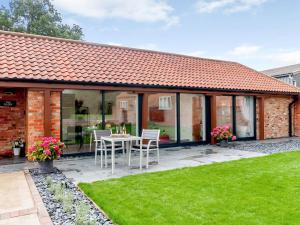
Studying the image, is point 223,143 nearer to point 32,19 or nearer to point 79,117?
point 79,117

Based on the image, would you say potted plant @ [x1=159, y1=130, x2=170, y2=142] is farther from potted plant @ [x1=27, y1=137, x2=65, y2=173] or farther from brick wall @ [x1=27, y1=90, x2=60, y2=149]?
potted plant @ [x1=27, y1=137, x2=65, y2=173]

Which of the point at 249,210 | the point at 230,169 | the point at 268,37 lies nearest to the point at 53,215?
the point at 249,210

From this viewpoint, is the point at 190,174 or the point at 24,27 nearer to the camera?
the point at 190,174

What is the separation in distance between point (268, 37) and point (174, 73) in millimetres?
14233

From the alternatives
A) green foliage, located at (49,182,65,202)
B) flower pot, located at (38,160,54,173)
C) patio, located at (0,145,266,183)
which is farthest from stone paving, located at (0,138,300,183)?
green foliage, located at (49,182,65,202)

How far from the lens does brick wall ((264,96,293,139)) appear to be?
14828 millimetres

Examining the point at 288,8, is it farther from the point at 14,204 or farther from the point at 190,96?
the point at 14,204

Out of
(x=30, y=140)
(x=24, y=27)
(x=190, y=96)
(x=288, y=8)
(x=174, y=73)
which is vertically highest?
(x=24, y=27)

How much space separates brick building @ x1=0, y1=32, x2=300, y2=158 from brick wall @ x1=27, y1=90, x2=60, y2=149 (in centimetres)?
3

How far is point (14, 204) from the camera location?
15.1 ft

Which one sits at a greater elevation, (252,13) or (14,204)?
(252,13)

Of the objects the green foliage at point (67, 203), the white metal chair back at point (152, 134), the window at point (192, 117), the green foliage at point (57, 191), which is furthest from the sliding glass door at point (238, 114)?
the green foliage at point (67, 203)

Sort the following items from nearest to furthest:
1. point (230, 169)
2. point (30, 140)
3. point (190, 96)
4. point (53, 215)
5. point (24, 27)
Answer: point (53, 215)
point (230, 169)
point (30, 140)
point (190, 96)
point (24, 27)

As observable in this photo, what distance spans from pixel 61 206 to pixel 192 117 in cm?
892
